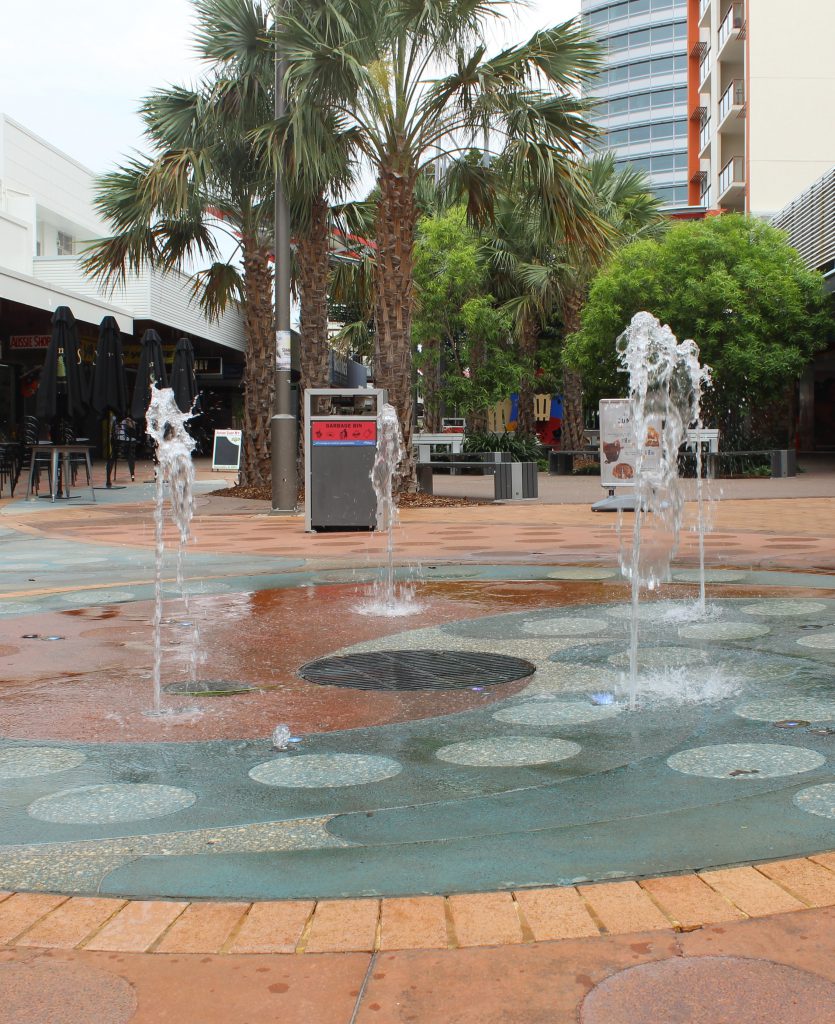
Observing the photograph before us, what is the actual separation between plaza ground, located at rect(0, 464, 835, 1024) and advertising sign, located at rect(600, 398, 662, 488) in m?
11.7

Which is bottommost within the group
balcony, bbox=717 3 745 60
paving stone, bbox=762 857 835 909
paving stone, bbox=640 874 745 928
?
paving stone, bbox=640 874 745 928

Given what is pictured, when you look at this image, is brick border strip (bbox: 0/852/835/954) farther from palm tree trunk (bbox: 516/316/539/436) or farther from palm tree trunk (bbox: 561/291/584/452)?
palm tree trunk (bbox: 516/316/539/436)

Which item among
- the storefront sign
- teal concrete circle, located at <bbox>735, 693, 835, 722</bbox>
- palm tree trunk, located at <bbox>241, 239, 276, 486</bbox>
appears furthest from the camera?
the storefront sign

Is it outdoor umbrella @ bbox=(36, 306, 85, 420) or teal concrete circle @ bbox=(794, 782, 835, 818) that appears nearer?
teal concrete circle @ bbox=(794, 782, 835, 818)

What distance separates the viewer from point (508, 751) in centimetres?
386

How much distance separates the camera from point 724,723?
13.6 feet

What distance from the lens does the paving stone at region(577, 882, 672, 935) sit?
7.97 ft

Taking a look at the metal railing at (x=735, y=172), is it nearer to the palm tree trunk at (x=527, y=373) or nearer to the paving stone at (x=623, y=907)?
the palm tree trunk at (x=527, y=373)

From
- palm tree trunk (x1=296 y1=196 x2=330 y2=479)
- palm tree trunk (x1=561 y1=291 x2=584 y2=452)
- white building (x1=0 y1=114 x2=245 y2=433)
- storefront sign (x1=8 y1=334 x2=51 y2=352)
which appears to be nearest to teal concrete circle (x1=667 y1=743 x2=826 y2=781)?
palm tree trunk (x1=296 y1=196 x2=330 y2=479)

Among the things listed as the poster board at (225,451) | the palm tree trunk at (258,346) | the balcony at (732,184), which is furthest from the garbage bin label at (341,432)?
the balcony at (732,184)

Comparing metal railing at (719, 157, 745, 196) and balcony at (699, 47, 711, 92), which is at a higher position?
balcony at (699, 47, 711, 92)

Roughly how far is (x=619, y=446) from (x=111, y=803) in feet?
49.8

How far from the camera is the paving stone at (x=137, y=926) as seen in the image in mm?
2398

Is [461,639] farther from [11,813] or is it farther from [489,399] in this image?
[489,399]
